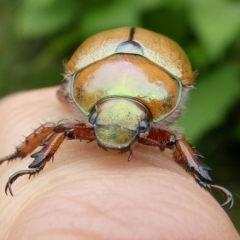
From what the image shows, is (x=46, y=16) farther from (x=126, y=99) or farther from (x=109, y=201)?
(x=109, y=201)

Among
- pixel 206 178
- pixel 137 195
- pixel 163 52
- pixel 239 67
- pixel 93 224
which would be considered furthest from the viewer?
pixel 239 67

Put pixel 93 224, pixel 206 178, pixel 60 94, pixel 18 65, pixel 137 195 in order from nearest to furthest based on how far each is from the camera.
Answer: pixel 93 224 → pixel 137 195 → pixel 206 178 → pixel 60 94 → pixel 18 65

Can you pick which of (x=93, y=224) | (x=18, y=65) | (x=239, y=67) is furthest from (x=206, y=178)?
(x=18, y=65)

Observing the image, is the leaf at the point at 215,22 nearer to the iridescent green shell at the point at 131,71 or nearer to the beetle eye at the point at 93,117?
the iridescent green shell at the point at 131,71

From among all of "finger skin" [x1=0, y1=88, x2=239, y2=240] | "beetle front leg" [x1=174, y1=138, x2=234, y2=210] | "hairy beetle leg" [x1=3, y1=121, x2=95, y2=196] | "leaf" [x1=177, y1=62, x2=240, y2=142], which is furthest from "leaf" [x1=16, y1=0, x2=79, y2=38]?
"beetle front leg" [x1=174, y1=138, x2=234, y2=210]

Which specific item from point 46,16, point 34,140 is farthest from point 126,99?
point 46,16

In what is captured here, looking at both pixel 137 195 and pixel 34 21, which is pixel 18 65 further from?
pixel 137 195
